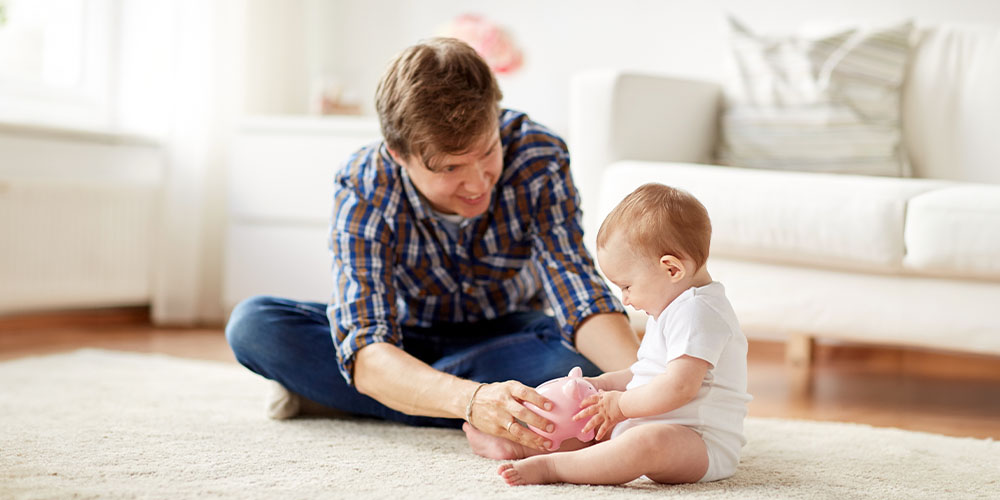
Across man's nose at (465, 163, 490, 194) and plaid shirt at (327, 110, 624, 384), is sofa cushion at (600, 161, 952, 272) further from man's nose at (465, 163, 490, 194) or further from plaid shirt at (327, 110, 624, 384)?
man's nose at (465, 163, 490, 194)

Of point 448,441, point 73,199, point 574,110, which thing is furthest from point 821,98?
point 73,199

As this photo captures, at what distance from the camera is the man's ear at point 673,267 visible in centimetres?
117

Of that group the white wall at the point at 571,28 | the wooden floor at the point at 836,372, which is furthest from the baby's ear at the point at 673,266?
the white wall at the point at 571,28

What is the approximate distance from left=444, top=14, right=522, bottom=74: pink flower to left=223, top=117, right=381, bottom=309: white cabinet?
59cm

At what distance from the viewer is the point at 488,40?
349cm

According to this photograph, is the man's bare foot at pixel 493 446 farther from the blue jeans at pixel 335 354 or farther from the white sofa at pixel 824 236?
the white sofa at pixel 824 236

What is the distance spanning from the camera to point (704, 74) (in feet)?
11.0

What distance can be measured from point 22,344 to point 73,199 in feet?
1.72

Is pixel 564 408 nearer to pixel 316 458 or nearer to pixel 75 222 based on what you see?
pixel 316 458

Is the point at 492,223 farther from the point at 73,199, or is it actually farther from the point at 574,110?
the point at 73,199

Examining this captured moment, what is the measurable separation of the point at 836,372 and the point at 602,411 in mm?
1655

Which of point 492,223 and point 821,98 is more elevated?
point 821,98

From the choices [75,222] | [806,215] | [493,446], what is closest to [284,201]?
[75,222]

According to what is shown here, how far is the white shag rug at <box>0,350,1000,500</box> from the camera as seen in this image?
1165 millimetres
